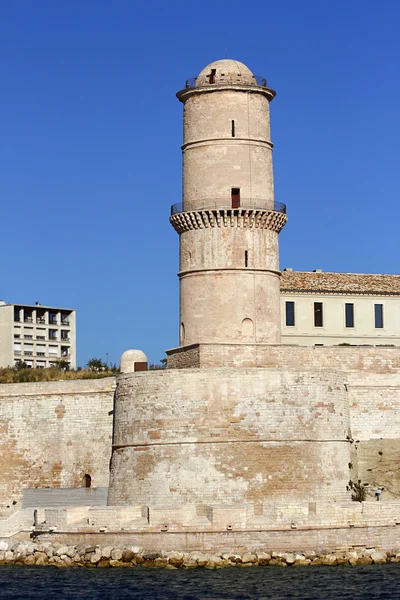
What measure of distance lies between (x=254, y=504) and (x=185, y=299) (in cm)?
690

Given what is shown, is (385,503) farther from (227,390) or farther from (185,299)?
(185,299)

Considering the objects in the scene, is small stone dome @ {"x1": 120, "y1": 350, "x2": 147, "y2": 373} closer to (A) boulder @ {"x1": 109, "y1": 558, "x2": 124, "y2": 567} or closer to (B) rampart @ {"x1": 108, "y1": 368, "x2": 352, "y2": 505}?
(B) rampart @ {"x1": 108, "y1": 368, "x2": 352, "y2": 505}

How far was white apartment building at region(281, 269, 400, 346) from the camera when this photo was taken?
140 ft

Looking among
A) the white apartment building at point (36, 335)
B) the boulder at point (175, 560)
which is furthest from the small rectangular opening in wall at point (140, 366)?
the white apartment building at point (36, 335)

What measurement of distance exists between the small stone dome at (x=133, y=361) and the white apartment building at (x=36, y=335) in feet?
96.9

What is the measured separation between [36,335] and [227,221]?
35466 millimetres

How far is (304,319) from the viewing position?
42781mm

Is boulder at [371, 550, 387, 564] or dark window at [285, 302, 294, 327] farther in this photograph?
dark window at [285, 302, 294, 327]

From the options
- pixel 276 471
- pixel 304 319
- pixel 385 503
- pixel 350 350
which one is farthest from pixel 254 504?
pixel 304 319

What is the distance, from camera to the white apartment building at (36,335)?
68875 mm

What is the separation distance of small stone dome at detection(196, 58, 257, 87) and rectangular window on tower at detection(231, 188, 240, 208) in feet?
9.78

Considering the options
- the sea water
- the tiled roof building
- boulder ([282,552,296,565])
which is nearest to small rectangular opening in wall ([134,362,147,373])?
the tiled roof building

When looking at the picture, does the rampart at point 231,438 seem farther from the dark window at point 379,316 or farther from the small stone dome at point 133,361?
the dark window at point 379,316

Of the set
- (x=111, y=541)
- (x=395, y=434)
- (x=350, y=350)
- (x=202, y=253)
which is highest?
(x=202, y=253)
